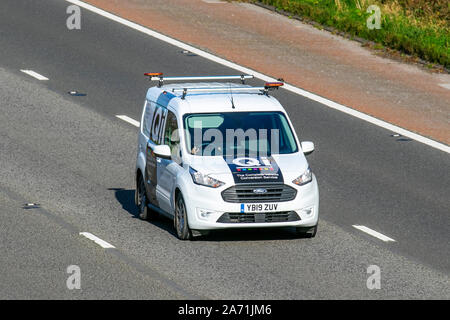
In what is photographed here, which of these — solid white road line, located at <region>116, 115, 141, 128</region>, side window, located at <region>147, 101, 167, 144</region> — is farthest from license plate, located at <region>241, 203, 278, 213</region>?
solid white road line, located at <region>116, 115, 141, 128</region>

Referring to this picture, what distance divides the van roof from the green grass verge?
1146cm

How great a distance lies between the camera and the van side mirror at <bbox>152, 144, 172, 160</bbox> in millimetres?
17234

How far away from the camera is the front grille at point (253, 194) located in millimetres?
16500

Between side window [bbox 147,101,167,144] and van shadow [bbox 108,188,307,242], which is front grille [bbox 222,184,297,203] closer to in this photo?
van shadow [bbox 108,188,307,242]

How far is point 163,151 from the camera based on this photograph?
17.2 metres

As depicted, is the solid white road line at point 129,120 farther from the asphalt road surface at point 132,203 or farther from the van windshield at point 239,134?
the van windshield at point 239,134

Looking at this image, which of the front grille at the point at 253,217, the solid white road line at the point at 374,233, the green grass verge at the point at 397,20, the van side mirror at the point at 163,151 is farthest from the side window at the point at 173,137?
the green grass verge at the point at 397,20

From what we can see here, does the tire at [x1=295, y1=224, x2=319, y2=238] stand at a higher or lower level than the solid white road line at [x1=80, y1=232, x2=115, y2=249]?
higher

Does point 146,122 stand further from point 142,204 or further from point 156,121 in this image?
point 142,204

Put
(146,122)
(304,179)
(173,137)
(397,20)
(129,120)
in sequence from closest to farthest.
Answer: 1. (304,179)
2. (173,137)
3. (146,122)
4. (129,120)
5. (397,20)

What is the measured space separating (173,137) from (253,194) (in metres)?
1.80

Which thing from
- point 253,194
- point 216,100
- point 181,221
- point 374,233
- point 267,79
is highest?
point 216,100

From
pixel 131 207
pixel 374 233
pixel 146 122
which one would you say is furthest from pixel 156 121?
pixel 374 233
